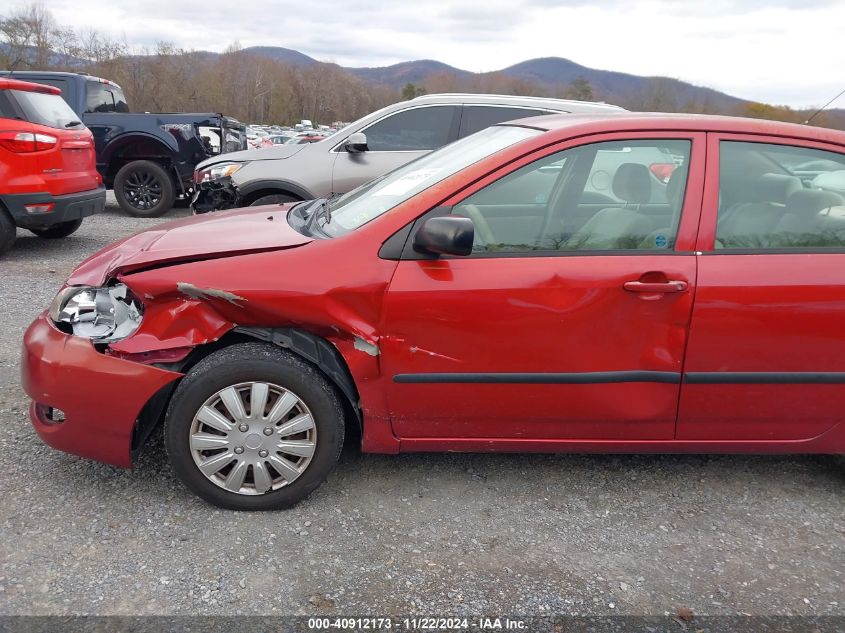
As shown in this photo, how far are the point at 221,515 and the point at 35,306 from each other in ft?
11.3

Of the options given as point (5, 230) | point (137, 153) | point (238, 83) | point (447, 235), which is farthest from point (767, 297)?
point (238, 83)

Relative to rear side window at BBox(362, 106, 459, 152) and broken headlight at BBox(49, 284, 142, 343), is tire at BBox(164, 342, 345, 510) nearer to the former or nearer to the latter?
broken headlight at BBox(49, 284, 142, 343)

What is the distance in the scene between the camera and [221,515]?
2.74 meters

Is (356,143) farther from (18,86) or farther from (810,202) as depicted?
(810,202)

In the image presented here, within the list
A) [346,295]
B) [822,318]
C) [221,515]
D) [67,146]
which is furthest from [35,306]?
[822,318]

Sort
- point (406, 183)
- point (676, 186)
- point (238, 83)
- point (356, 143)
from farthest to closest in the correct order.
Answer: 1. point (238, 83)
2. point (356, 143)
3. point (406, 183)
4. point (676, 186)

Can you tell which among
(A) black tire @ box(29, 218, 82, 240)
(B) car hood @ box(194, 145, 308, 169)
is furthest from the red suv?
(B) car hood @ box(194, 145, 308, 169)

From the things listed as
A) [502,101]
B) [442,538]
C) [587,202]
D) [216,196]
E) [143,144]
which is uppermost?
[502,101]

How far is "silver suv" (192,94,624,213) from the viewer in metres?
6.64

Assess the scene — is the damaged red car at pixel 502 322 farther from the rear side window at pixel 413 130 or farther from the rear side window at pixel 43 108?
the rear side window at pixel 43 108

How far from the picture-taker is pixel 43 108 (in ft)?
22.1

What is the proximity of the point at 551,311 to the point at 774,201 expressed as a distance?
106 cm

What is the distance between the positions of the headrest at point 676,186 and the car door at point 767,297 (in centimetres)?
10

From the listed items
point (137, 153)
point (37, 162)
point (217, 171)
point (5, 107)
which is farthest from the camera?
point (137, 153)
